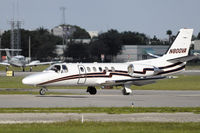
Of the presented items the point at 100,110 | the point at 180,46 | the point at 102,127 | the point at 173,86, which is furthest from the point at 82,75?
the point at 102,127

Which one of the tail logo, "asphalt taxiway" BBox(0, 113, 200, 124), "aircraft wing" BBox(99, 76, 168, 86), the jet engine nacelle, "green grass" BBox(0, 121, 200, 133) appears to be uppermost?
the tail logo

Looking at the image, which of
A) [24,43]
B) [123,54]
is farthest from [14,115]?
[24,43]

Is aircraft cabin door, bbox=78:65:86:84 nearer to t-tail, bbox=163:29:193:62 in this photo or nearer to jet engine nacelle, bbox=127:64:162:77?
jet engine nacelle, bbox=127:64:162:77

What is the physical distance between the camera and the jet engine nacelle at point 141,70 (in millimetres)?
42656

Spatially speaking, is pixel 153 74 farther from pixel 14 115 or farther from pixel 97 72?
pixel 14 115

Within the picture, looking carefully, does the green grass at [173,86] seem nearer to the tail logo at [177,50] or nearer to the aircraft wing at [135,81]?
the tail logo at [177,50]

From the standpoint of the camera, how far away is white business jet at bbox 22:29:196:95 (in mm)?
39031

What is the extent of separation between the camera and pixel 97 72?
41.4 metres

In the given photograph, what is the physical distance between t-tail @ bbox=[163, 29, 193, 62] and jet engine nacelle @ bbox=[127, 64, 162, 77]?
5.26ft

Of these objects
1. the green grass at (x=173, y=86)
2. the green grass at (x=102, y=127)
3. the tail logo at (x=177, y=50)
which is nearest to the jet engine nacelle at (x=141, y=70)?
the tail logo at (x=177, y=50)

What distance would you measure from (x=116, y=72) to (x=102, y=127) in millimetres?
21645

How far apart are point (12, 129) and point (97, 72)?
21786mm

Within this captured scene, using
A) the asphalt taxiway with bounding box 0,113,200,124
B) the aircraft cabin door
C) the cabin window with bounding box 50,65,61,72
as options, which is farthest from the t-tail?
the asphalt taxiway with bounding box 0,113,200,124

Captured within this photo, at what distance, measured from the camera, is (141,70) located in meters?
42.8
